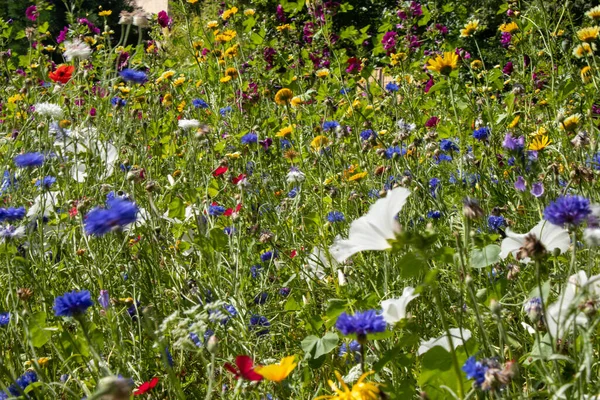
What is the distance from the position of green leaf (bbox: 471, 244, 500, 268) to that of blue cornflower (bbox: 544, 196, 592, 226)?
1.01 ft

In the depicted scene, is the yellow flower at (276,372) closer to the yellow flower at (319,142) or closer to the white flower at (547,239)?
the white flower at (547,239)

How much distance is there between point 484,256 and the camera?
1.24 m

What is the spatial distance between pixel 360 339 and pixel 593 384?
498 millimetres

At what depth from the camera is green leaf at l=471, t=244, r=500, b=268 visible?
4.00 ft

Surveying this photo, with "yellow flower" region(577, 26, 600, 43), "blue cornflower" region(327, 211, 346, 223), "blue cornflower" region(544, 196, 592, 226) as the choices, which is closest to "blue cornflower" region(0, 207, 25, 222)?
"blue cornflower" region(327, 211, 346, 223)

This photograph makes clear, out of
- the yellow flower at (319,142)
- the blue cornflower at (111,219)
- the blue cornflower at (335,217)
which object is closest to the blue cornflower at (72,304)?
the blue cornflower at (111,219)

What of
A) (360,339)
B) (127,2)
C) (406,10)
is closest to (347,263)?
(360,339)

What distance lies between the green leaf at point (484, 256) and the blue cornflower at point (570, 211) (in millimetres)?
309

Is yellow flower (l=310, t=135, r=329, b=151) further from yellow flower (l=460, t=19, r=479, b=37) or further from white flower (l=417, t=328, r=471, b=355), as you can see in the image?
white flower (l=417, t=328, r=471, b=355)

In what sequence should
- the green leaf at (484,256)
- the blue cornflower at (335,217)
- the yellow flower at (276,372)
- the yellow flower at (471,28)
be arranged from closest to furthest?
the yellow flower at (276,372) < the green leaf at (484,256) < the blue cornflower at (335,217) < the yellow flower at (471,28)

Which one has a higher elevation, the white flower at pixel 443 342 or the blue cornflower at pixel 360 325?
the blue cornflower at pixel 360 325

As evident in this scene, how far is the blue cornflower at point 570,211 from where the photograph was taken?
88 cm

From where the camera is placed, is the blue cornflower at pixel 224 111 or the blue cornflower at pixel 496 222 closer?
the blue cornflower at pixel 496 222

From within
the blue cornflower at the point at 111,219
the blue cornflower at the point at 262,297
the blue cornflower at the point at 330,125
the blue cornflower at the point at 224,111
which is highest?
the blue cornflower at the point at 111,219
